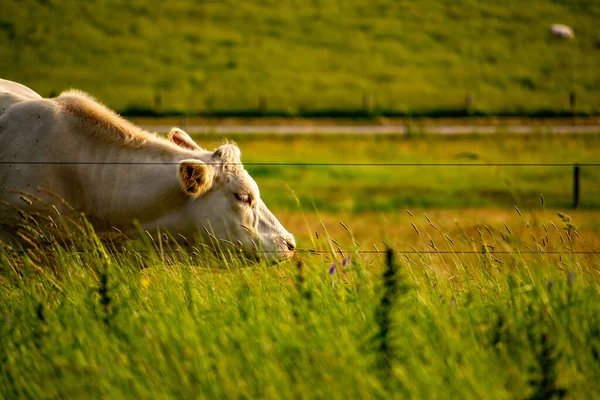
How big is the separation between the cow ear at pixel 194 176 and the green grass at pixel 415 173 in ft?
36.6

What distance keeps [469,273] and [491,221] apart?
14072mm

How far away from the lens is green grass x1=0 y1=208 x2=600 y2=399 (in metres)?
3.89

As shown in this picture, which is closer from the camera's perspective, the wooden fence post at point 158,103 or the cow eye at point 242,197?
the cow eye at point 242,197

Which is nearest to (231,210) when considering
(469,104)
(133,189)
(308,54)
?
(133,189)

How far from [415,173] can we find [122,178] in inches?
787

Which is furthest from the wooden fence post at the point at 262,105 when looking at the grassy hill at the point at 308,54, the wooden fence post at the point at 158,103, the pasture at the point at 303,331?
the pasture at the point at 303,331

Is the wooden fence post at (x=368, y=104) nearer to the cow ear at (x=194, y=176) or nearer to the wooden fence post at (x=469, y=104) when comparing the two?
the wooden fence post at (x=469, y=104)

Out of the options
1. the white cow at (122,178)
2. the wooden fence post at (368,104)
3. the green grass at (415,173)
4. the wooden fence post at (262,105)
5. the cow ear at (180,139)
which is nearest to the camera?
A: the white cow at (122,178)

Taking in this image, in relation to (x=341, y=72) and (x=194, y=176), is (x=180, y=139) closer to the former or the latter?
(x=194, y=176)

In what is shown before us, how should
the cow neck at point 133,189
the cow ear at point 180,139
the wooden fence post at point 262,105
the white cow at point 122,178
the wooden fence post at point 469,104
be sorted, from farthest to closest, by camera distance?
the wooden fence post at point 262,105
the wooden fence post at point 469,104
the cow ear at point 180,139
the cow neck at point 133,189
the white cow at point 122,178

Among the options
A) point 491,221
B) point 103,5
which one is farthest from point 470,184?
point 103,5

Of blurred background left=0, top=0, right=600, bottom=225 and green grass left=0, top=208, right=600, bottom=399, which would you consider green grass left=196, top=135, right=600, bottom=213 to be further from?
green grass left=0, top=208, right=600, bottom=399

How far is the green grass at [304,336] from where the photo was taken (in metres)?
3.89

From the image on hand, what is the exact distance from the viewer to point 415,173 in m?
26.4
